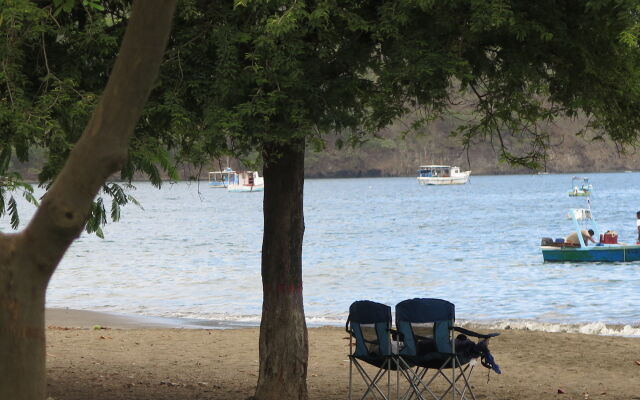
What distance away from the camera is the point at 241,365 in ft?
41.6

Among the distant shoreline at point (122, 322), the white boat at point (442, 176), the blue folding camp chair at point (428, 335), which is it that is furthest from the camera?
the white boat at point (442, 176)

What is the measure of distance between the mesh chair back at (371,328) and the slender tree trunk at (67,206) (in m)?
4.13

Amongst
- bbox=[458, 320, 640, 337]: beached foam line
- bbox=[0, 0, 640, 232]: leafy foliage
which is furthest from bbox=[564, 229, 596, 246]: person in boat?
bbox=[0, 0, 640, 232]: leafy foliage

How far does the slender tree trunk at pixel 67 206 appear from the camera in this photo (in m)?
3.79

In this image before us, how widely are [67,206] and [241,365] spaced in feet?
29.7

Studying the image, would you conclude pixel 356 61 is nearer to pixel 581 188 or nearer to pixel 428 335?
pixel 428 335

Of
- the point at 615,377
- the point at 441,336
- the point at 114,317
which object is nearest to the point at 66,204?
the point at 441,336

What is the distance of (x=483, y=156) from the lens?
173500 mm

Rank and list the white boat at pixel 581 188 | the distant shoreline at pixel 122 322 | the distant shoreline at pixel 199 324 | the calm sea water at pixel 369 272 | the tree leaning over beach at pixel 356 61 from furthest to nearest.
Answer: the white boat at pixel 581 188, the calm sea water at pixel 369 272, the distant shoreline at pixel 122 322, the distant shoreline at pixel 199 324, the tree leaning over beach at pixel 356 61

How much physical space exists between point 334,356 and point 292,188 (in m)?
5.56

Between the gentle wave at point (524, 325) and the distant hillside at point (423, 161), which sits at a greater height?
the distant hillside at point (423, 161)

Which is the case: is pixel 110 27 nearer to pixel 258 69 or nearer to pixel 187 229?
pixel 258 69

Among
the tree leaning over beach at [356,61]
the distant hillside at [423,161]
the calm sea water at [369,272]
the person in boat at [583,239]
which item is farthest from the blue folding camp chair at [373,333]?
the distant hillside at [423,161]

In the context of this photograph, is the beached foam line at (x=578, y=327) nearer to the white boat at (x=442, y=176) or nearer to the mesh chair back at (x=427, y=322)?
the mesh chair back at (x=427, y=322)
